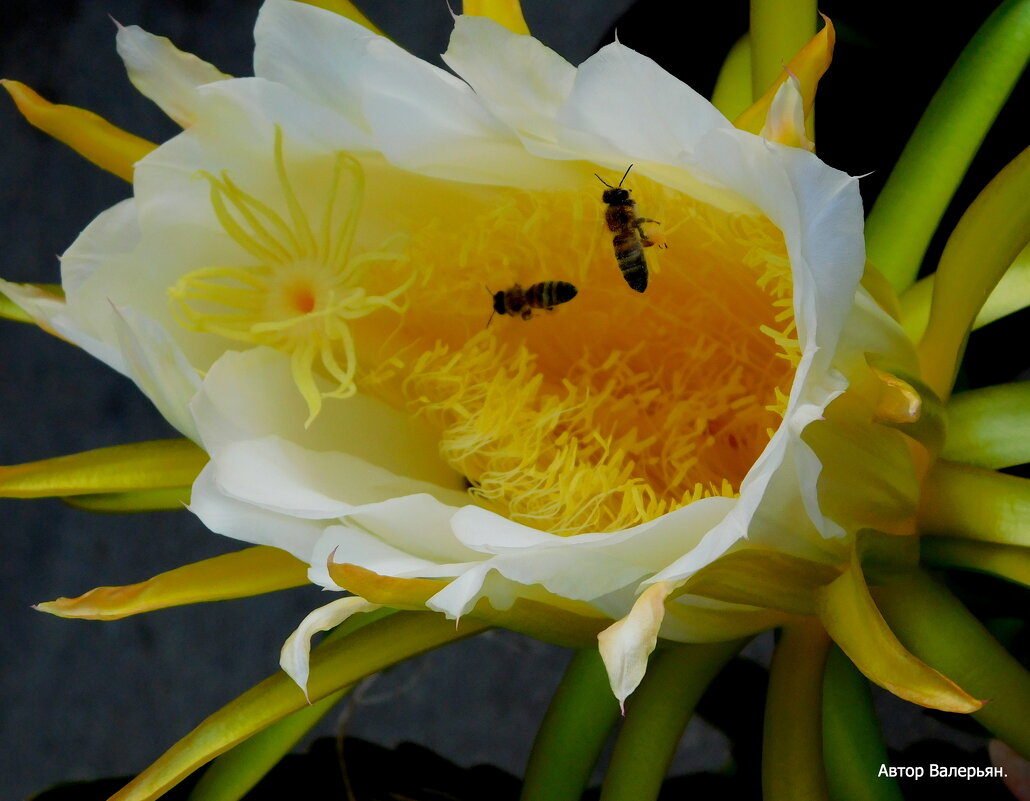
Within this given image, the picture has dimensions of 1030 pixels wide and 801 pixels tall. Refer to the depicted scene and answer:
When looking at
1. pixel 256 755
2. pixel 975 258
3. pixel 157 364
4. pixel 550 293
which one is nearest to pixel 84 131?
pixel 157 364

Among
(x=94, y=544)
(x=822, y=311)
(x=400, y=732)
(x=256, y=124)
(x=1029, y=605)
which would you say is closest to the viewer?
(x=822, y=311)

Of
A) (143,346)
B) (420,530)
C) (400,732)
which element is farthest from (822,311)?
(400,732)

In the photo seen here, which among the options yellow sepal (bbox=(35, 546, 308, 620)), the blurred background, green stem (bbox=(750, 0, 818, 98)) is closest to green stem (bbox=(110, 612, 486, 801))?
yellow sepal (bbox=(35, 546, 308, 620))

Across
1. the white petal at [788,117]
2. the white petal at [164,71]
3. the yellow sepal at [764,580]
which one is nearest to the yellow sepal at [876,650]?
the yellow sepal at [764,580]

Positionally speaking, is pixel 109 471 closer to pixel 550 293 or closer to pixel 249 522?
pixel 249 522

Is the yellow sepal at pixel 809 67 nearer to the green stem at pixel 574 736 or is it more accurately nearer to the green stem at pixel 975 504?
the green stem at pixel 975 504

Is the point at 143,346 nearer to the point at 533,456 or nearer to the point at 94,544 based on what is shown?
the point at 533,456
